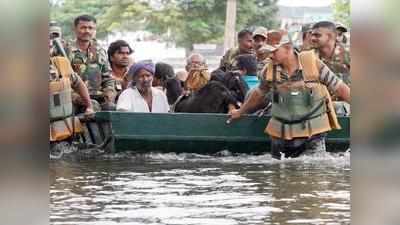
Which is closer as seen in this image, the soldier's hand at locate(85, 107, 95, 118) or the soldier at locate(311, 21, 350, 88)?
the soldier at locate(311, 21, 350, 88)

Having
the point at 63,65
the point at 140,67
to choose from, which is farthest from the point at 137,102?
the point at 63,65

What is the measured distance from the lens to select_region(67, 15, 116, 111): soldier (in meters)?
9.55

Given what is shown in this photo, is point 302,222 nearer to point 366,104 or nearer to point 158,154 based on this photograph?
point 366,104

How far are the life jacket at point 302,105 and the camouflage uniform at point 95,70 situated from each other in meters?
1.74

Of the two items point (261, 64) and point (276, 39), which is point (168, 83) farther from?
point (276, 39)

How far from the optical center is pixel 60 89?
9.21 metres

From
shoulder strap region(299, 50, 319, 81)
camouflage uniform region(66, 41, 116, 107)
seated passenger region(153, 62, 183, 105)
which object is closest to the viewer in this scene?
shoulder strap region(299, 50, 319, 81)

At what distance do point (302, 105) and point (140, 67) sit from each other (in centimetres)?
174

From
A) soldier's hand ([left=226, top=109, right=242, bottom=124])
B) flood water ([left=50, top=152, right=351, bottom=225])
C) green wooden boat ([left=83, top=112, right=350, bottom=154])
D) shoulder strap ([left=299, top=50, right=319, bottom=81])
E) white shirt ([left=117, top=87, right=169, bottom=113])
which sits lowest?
flood water ([left=50, top=152, right=351, bottom=225])

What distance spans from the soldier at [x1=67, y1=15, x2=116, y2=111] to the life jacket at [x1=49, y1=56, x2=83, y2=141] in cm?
16

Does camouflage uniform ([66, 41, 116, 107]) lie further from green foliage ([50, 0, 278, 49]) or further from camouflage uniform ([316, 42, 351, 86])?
green foliage ([50, 0, 278, 49])

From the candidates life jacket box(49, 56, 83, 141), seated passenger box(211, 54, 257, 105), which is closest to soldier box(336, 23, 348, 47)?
seated passenger box(211, 54, 257, 105)

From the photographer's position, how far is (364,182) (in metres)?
2.00

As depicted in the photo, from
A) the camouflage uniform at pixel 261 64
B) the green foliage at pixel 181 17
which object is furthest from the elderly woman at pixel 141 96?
the green foliage at pixel 181 17
